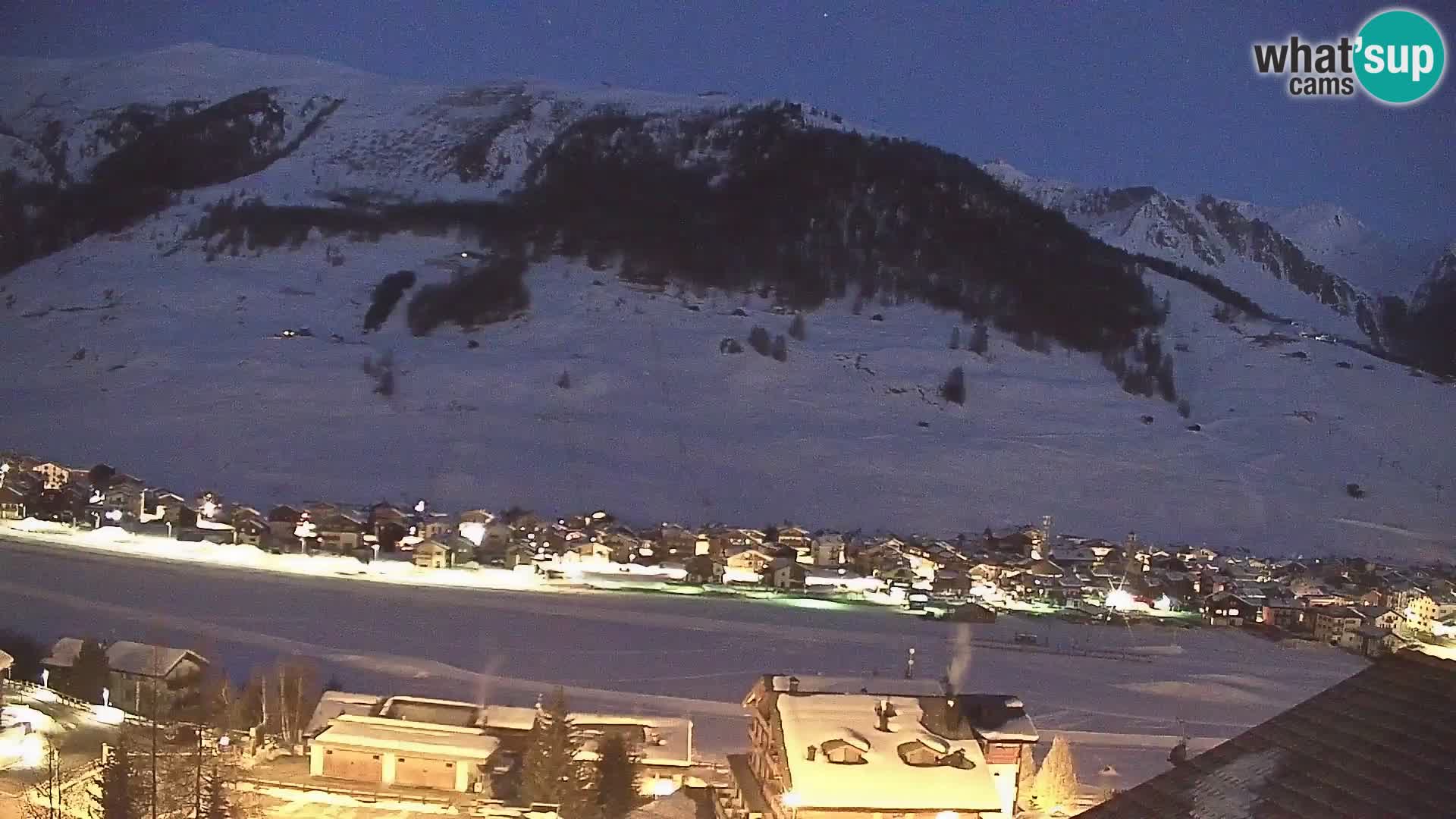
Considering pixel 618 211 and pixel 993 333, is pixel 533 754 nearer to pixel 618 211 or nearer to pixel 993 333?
pixel 993 333

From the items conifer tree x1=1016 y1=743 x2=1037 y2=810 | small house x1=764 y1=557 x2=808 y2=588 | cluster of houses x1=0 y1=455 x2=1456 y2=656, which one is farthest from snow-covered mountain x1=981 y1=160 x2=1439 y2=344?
conifer tree x1=1016 y1=743 x2=1037 y2=810

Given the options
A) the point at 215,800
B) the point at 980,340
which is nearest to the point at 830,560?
the point at 215,800

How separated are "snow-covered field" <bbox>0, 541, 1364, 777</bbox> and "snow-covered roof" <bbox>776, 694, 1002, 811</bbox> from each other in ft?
4.24

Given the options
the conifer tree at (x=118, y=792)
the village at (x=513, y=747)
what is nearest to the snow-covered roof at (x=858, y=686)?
the village at (x=513, y=747)

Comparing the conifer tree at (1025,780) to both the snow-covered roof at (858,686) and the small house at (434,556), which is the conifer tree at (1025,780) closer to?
the snow-covered roof at (858,686)

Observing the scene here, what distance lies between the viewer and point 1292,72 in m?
5.22

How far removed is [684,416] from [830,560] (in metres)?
6.45

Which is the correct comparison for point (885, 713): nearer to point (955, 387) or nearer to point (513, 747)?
point (513, 747)

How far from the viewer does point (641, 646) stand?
7.40 meters

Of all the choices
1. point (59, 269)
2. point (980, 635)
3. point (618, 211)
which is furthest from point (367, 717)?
point (618, 211)

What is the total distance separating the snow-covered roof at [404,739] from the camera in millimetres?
4609

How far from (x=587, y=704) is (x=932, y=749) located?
2.49 m

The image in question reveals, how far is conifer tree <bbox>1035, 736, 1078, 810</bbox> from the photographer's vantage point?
4590 millimetres

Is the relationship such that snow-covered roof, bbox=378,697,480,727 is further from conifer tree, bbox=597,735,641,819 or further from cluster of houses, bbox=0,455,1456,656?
cluster of houses, bbox=0,455,1456,656
